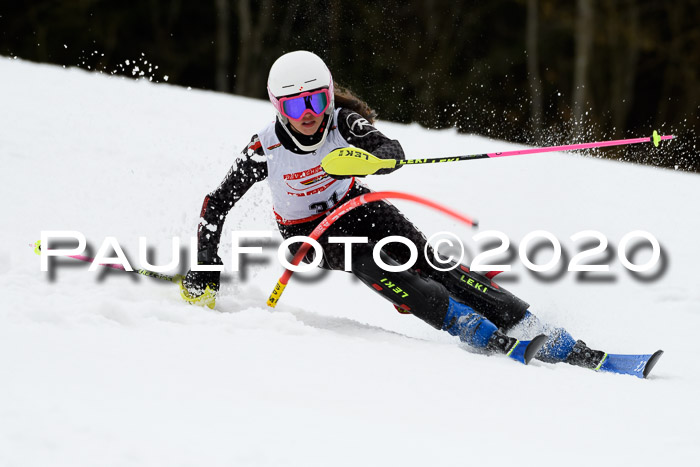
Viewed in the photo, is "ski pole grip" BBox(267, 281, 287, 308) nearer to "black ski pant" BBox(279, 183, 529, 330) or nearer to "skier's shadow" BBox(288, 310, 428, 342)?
"skier's shadow" BBox(288, 310, 428, 342)

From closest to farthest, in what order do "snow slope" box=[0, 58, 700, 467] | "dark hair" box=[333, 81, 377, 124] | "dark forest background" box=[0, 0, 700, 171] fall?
"snow slope" box=[0, 58, 700, 467], "dark hair" box=[333, 81, 377, 124], "dark forest background" box=[0, 0, 700, 171]

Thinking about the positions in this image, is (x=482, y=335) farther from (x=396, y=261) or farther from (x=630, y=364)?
(x=630, y=364)

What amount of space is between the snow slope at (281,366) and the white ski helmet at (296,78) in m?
0.87

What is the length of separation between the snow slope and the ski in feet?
0.26

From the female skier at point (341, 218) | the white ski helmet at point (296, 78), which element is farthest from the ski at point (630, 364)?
the white ski helmet at point (296, 78)

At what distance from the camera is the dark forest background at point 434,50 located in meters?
18.0

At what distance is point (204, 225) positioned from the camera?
3477 millimetres

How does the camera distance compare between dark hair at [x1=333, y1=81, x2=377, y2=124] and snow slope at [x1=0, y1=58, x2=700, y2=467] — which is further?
dark hair at [x1=333, y1=81, x2=377, y2=124]

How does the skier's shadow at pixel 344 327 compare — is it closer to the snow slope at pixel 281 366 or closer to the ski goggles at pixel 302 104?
the snow slope at pixel 281 366

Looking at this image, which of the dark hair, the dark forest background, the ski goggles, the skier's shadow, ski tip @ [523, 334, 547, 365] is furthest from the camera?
the dark forest background

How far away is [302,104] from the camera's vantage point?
3.27 m

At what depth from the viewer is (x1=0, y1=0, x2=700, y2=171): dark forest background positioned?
18.0m

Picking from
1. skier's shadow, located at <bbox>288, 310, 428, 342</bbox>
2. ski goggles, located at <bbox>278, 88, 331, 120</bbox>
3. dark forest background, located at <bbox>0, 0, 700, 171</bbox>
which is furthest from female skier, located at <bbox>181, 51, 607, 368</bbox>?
dark forest background, located at <bbox>0, 0, 700, 171</bbox>

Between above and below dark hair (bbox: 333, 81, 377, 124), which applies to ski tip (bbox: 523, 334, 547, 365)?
below
